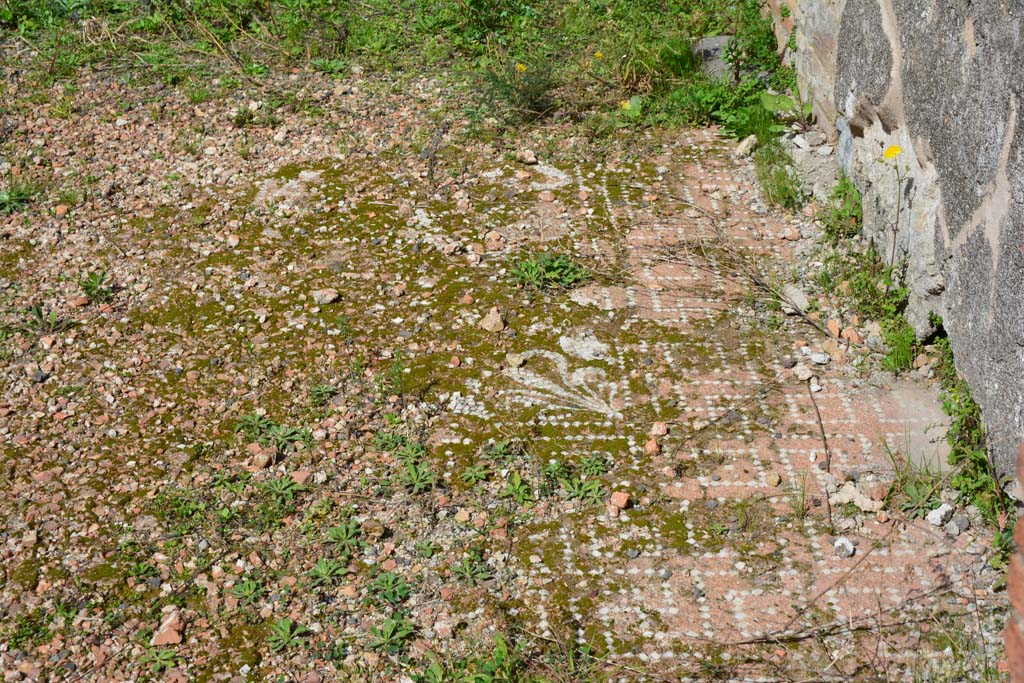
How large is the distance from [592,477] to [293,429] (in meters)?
1.09

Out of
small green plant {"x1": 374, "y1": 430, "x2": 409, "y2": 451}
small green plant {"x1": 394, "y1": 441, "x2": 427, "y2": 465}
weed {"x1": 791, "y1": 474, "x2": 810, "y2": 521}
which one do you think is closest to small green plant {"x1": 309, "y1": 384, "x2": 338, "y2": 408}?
small green plant {"x1": 374, "y1": 430, "x2": 409, "y2": 451}

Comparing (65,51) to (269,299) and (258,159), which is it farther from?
(269,299)

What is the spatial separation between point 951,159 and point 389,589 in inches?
94.7

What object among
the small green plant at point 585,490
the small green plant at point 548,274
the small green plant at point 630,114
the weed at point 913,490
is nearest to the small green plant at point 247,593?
the small green plant at point 585,490

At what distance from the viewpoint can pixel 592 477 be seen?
3.44 m

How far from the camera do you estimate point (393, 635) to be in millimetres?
2904

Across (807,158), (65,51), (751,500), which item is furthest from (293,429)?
(65,51)

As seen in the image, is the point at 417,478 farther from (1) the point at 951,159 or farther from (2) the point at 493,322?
(1) the point at 951,159

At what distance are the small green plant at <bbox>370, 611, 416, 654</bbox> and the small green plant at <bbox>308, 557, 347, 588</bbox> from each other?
0.77 feet

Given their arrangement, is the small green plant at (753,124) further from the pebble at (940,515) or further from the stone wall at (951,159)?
the pebble at (940,515)

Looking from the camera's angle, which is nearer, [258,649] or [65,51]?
[258,649]

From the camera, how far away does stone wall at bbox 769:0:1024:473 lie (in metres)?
3.04

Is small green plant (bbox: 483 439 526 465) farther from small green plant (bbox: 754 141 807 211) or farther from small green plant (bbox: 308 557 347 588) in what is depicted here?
small green plant (bbox: 754 141 807 211)

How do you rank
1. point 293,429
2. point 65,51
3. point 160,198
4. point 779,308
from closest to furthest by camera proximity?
point 293,429
point 779,308
point 160,198
point 65,51
